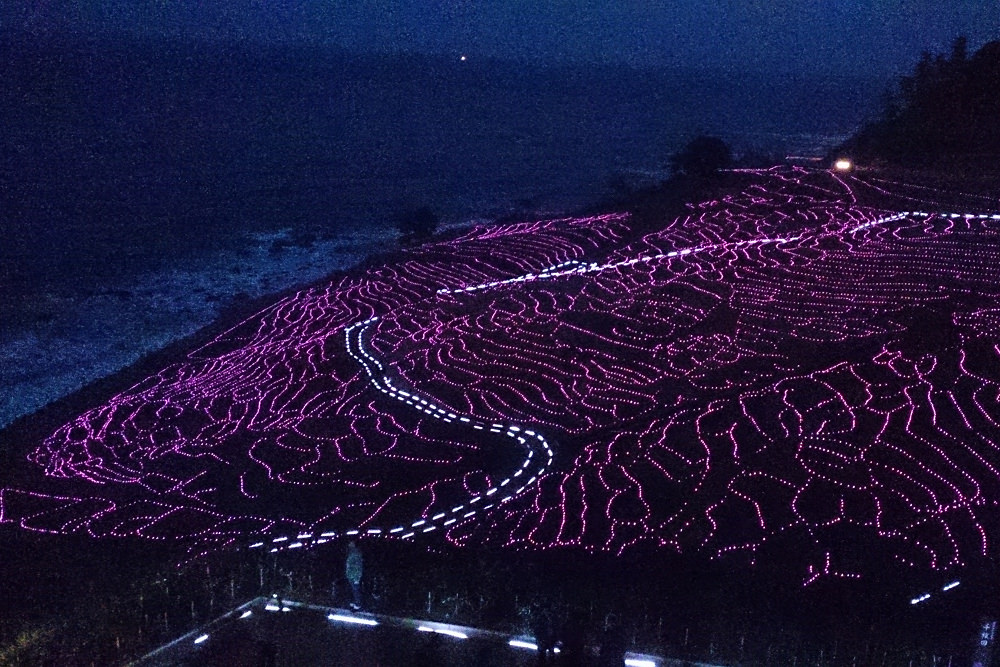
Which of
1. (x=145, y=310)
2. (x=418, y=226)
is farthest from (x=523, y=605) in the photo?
(x=418, y=226)

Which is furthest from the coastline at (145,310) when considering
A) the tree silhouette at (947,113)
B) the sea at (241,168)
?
the tree silhouette at (947,113)

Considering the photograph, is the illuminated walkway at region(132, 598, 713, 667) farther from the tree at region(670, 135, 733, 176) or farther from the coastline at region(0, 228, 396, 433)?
the tree at region(670, 135, 733, 176)

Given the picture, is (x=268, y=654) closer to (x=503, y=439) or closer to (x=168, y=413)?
(x=503, y=439)

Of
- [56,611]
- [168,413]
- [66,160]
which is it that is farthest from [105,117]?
[56,611]

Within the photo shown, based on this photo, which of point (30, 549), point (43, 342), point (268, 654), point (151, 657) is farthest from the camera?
point (43, 342)

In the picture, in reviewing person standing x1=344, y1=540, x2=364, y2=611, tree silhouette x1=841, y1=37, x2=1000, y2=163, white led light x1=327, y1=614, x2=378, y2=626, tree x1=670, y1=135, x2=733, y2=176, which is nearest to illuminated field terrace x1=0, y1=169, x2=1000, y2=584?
person standing x1=344, y1=540, x2=364, y2=611

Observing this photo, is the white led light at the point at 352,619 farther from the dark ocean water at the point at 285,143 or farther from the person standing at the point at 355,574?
the dark ocean water at the point at 285,143
